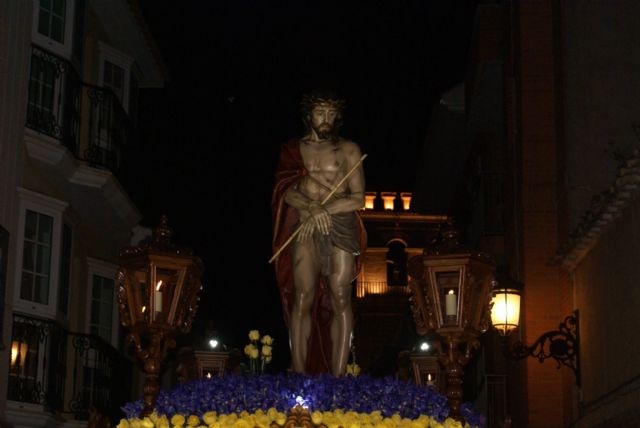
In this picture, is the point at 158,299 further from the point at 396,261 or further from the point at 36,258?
the point at 396,261

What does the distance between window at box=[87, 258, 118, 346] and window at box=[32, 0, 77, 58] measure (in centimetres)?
408

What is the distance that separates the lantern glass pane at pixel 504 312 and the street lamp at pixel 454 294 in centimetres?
666

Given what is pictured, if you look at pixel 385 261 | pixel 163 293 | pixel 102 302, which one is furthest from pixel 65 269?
pixel 385 261

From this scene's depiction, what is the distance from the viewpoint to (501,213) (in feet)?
84.4

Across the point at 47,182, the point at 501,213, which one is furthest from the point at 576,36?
the point at 47,182

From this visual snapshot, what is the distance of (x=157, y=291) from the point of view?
Answer: 41.3 feet

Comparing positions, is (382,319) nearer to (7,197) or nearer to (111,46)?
(111,46)

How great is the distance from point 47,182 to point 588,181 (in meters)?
8.74

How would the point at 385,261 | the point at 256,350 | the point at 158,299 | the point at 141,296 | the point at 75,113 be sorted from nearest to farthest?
the point at 158,299, the point at 141,296, the point at 256,350, the point at 75,113, the point at 385,261

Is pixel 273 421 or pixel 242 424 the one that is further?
pixel 273 421

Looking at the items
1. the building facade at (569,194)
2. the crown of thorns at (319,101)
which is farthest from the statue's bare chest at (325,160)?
the building facade at (569,194)

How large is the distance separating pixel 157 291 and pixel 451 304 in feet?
8.25

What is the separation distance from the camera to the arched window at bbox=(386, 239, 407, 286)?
69812 millimetres

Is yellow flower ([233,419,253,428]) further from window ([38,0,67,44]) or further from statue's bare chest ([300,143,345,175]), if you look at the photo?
window ([38,0,67,44])
